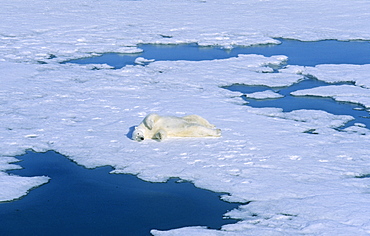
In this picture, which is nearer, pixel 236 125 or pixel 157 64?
pixel 236 125

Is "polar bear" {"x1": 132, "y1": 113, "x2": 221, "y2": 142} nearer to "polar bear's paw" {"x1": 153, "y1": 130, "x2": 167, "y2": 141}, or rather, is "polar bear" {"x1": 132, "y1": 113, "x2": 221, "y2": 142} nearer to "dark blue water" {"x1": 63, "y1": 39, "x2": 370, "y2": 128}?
"polar bear's paw" {"x1": 153, "y1": 130, "x2": 167, "y2": 141}

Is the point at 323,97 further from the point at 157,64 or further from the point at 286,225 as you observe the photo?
the point at 286,225

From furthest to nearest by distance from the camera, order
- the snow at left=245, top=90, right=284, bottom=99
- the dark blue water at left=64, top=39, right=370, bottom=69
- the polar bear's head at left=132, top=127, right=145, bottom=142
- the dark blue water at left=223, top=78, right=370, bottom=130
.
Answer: the dark blue water at left=64, top=39, right=370, bottom=69 → the snow at left=245, top=90, right=284, bottom=99 → the dark blue water at left=223, top=78, right=370, bottom=130 → the polar bear's head at left=132, top=127, right=145, bottom=142

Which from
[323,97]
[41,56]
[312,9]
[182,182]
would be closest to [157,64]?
[41,56]

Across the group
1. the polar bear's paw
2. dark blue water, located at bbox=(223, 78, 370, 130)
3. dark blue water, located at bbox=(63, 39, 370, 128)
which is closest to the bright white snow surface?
the polar bear's paw

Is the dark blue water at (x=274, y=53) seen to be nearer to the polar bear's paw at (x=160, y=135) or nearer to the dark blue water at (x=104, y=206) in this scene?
the polar bear's paw at (x=160, y=135)

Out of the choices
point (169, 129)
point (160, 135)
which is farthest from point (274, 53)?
point (160, 135)
